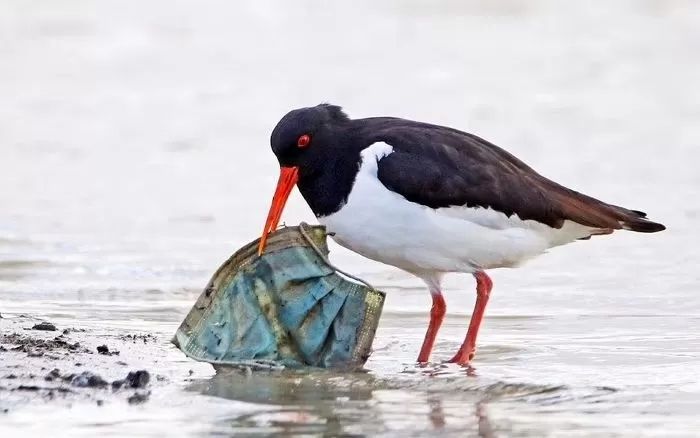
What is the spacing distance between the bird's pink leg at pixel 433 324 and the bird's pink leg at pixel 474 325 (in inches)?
6.2

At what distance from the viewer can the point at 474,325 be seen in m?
7.57

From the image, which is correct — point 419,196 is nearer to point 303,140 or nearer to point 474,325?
point 303,140

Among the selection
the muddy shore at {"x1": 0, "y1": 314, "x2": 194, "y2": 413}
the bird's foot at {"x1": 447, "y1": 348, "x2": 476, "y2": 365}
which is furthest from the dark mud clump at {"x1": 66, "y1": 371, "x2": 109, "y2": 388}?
the bird's foot at {"x1": 447, "y1": 348, "x2": 476, "y2": 365}

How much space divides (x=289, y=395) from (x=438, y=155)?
1752mm

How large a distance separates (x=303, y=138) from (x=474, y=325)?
4.43 feet

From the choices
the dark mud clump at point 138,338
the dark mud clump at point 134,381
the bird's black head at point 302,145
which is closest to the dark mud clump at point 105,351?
the dark mud clump at point 138,338

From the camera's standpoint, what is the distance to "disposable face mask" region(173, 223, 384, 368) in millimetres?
6734

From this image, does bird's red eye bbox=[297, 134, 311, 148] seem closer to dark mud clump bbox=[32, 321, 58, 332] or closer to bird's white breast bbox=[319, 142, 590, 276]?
bird's white breast bbox=[319, 142, 590, 276]

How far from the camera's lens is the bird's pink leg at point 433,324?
7.44 metres

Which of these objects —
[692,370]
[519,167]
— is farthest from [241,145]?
[692,370]

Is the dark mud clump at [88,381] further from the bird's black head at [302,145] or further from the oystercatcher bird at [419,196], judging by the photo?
the bird's black head at [302,145]

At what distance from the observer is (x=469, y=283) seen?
386 inches

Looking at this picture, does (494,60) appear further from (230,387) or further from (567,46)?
(230,387)

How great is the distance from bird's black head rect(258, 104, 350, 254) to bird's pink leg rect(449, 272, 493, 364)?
1.09 metres
